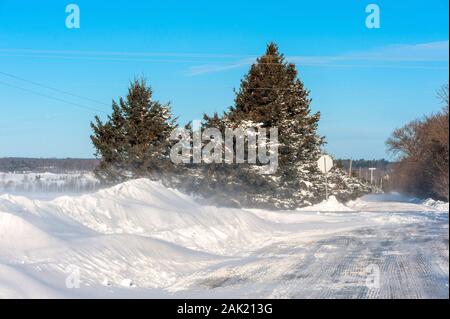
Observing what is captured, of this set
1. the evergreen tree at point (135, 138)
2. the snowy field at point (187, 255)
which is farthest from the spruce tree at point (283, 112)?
the snowy field at point (187, 255)

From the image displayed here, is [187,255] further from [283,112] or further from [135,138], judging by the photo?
[283,112]

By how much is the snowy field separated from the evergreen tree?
8332 millimetres

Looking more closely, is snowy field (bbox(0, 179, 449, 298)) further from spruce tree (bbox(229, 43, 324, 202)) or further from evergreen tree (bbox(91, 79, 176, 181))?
spruce tree (bbox(229, 43, 324, 202))

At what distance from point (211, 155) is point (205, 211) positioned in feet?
30.3

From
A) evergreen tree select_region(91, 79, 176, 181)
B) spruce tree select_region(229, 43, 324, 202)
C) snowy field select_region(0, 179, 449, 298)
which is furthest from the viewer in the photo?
spruce tree select_region(229, 43, 324, 202)

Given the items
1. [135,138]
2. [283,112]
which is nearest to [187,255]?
[135,138]

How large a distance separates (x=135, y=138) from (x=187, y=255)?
17060 mm

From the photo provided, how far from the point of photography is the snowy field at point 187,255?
9.52m

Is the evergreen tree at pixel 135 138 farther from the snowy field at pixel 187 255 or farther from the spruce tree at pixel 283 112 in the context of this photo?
the snowy field at pixel 187 255

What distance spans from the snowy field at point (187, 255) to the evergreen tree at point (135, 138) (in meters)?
8.33

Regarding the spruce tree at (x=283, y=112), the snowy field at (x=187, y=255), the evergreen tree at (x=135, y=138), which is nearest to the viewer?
the snowy field at (x=187, y=255)

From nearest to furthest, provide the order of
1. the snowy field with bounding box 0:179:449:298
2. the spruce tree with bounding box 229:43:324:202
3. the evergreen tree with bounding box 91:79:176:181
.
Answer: the snowy field with bounding box 0:179:449:298, the evergreen tree with bounding box 91:79:176:181, the spruce tree with bounding box 229:43:324:202

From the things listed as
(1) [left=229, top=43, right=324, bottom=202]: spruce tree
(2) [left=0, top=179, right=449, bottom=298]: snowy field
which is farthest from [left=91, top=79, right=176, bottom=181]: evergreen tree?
(2) [left=0, top=179, right=449, bottom=298]: snowy field

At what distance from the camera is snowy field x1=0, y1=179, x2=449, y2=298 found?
9.52 m
